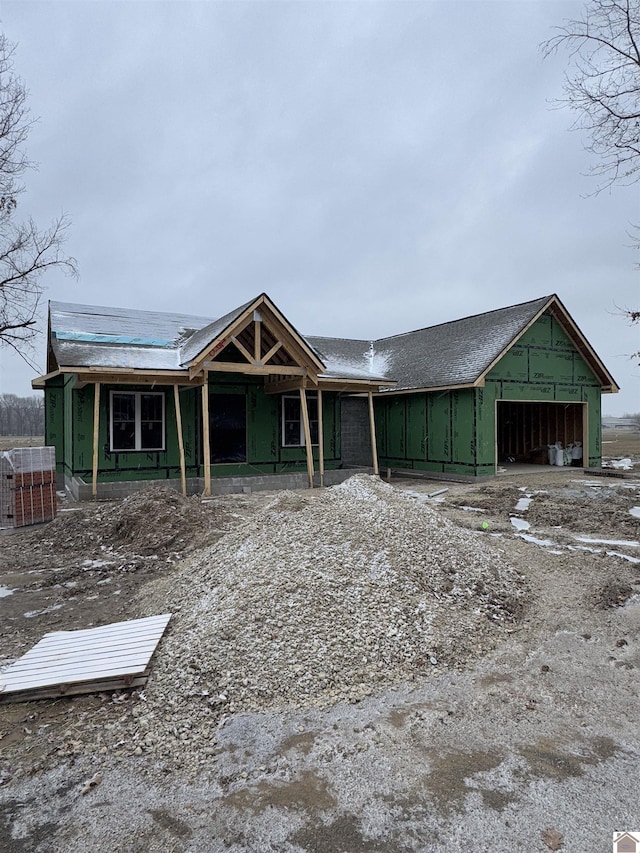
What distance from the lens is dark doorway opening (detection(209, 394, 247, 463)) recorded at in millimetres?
14617

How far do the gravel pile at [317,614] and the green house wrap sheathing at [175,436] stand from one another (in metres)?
7.52

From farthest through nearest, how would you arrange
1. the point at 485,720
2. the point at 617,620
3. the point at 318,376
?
the point at 318,376 < the point at 617,620 < the point at 485,720

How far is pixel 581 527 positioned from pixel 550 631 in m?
4.91

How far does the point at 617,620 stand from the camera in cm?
497

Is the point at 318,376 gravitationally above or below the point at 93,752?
above

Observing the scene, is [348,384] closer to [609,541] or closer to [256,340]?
[256,340]

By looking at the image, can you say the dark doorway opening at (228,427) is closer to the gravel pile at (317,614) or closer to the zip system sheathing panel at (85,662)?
the gravel pile at (317,614)

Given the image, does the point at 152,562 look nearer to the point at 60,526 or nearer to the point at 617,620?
the point at 60,526

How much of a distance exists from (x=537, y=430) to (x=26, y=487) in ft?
63.1

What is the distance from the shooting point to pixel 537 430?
22156 mm

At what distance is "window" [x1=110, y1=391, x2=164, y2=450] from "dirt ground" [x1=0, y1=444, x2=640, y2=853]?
8.41m

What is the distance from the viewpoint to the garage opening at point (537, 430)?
2034 cm

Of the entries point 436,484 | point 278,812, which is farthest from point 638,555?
point 436,484

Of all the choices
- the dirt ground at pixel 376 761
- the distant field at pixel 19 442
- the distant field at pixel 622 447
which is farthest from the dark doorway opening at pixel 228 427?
the distant field at pixel 622 447
